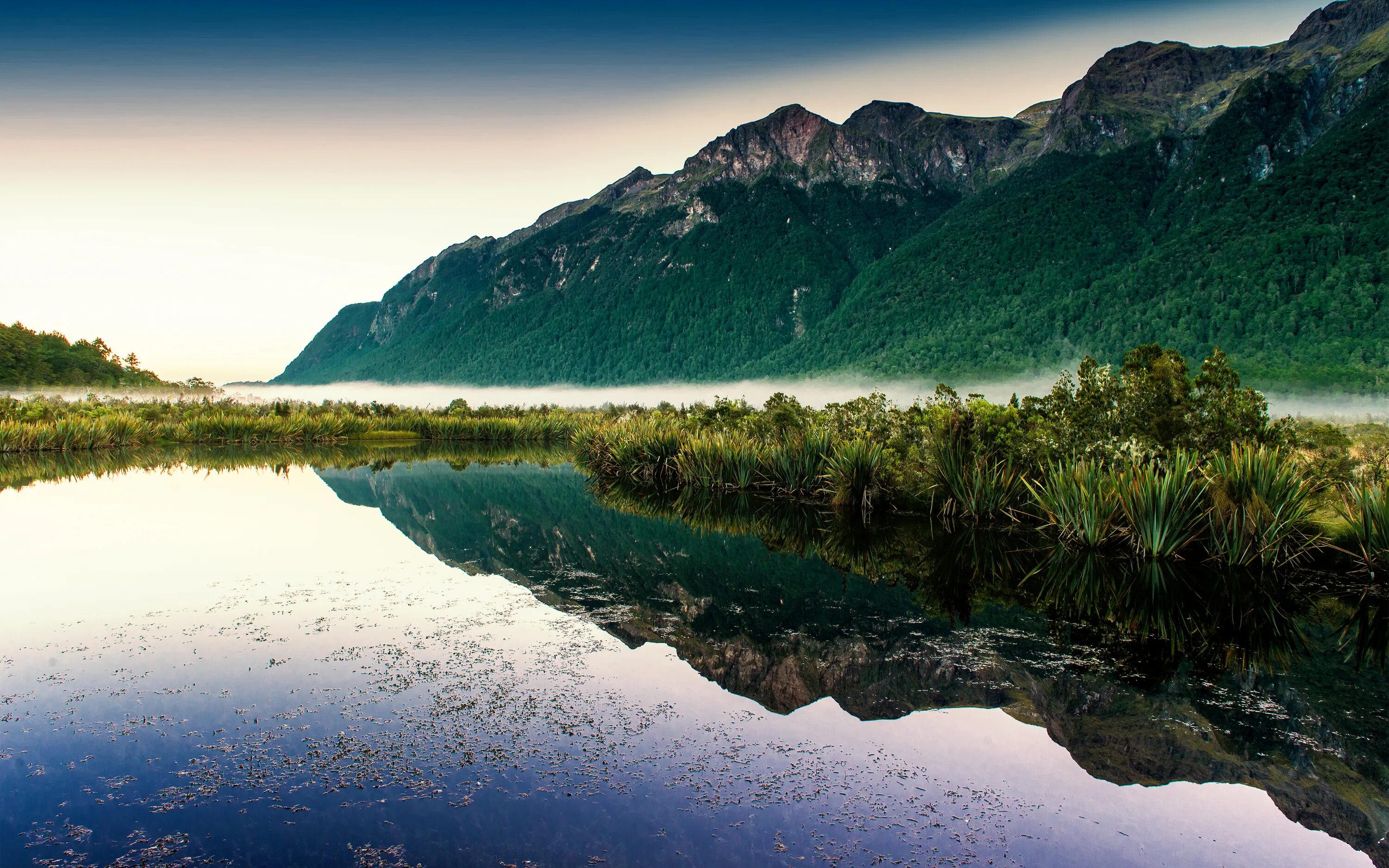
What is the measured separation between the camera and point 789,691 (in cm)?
694

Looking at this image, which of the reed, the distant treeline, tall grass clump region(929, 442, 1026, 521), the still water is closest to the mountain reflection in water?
the still water

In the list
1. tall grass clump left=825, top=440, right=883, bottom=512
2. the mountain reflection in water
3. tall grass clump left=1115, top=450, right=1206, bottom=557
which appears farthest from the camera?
tall grass clump left=825, top=440, right=883, bottom=512

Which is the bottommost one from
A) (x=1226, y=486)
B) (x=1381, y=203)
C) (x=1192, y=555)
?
(x=1192, y=555)

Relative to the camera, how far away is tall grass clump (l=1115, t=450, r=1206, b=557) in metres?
12.3

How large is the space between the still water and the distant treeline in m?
88.1

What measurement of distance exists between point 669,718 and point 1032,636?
4315 mm

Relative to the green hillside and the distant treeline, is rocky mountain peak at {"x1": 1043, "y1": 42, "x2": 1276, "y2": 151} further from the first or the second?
the distant treeline

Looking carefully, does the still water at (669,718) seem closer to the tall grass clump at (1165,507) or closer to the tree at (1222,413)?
the tall grass clump at (1165,507)

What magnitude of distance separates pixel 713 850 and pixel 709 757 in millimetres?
1172

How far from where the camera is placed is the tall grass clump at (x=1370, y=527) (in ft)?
36.6

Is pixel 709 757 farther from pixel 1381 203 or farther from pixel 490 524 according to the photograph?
pixel 1381 203

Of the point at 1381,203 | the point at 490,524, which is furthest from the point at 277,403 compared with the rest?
the point at 1381,203

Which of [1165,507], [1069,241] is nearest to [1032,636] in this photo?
[1165,507]

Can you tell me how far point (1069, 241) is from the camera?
127 m
